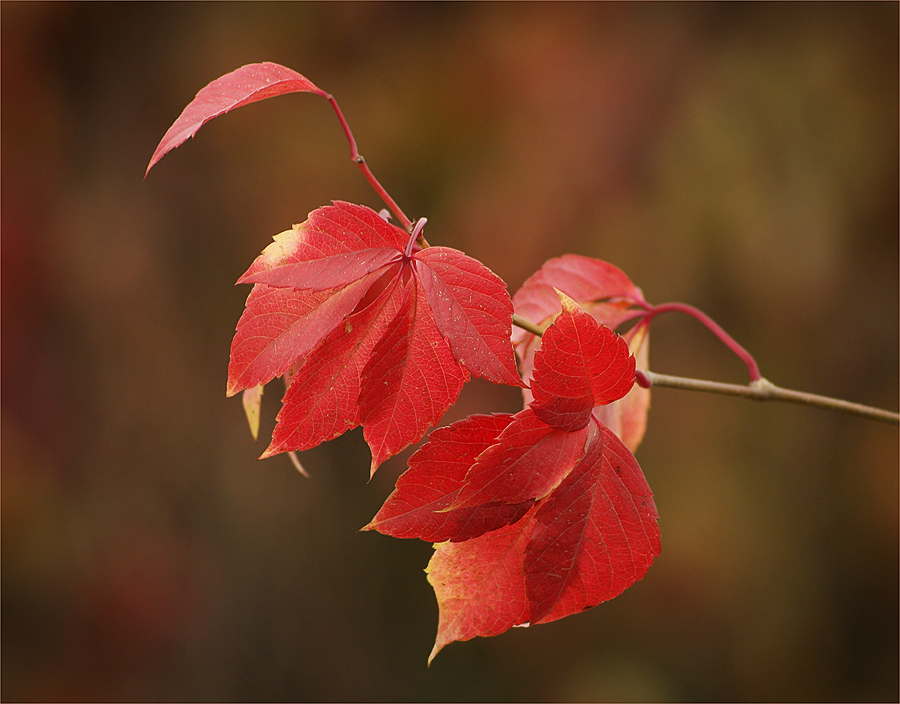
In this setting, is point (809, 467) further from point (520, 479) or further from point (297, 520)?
point (520, 479)

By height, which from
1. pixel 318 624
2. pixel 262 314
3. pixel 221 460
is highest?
pixel 262 314

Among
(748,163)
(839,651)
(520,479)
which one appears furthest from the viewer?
(839,651)

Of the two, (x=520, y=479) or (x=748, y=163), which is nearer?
(x=520, y=479)

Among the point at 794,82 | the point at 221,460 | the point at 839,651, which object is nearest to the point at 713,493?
the point at 839,651

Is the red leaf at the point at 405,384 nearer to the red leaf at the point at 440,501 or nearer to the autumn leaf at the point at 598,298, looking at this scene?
the red leaf at the point at 440,501

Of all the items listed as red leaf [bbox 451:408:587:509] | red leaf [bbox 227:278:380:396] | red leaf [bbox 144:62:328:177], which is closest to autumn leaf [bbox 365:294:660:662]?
red leaf [bbox 451:408:587:509]

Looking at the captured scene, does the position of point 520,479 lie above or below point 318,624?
above
